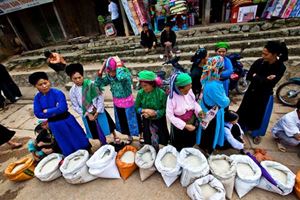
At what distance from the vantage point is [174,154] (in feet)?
7.85

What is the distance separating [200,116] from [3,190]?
130 inches

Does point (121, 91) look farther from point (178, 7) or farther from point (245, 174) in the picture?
point (178, 7)

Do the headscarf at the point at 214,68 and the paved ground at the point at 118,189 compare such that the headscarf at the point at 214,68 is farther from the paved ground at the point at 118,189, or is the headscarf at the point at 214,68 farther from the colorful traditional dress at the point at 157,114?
the paved ground at the point at 118,189

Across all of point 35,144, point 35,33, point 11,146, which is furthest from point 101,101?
point 35,33

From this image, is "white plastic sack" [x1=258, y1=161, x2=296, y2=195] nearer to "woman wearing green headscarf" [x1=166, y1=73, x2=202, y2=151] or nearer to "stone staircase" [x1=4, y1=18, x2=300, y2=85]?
"woman wearing green headscarf" [x1=166, y1=73, x2=202, y2=151]

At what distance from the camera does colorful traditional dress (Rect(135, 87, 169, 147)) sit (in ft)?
7.36

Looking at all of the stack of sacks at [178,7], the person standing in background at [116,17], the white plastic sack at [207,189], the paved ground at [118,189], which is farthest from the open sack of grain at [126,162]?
the person standing in background at [116,17]

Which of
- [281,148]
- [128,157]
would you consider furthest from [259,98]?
[128,157]

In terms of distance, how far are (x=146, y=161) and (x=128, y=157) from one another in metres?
0.33

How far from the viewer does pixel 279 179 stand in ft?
6.64

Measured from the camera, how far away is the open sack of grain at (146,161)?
233cm

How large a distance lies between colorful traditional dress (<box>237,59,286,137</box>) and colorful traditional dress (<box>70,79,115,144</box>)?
237 centimetres

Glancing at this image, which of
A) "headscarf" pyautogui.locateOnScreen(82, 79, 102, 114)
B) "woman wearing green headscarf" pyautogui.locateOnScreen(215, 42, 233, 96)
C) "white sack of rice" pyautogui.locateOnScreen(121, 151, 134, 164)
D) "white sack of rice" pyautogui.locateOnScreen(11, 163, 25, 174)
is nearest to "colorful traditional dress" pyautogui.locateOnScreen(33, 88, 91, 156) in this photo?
"headscarf" pyautogui.locateOnScreen(82, 79, 102, 114)

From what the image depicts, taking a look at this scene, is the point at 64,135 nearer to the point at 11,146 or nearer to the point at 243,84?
the point at 11,146
